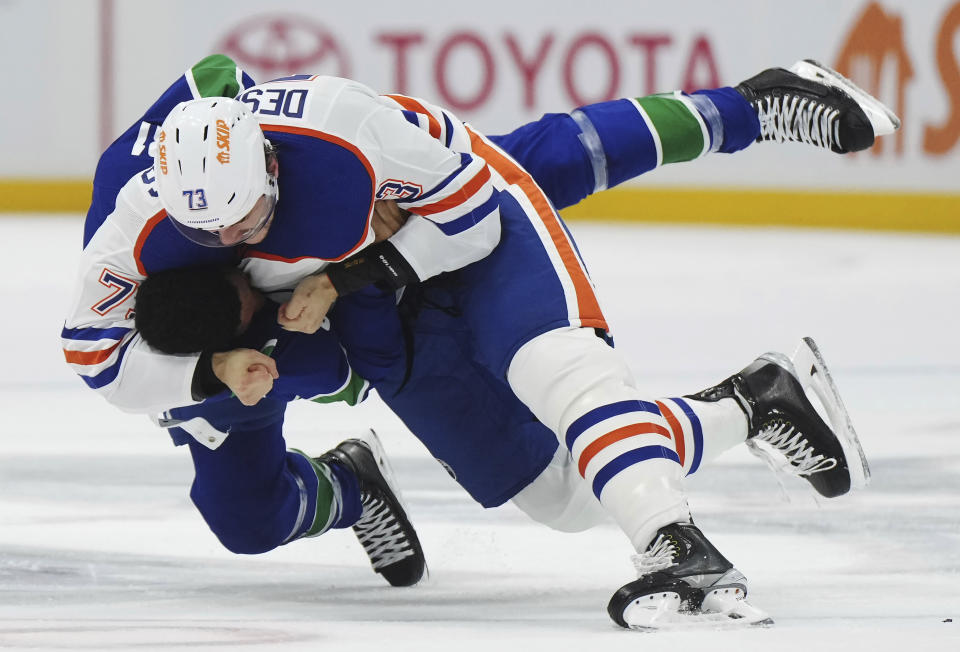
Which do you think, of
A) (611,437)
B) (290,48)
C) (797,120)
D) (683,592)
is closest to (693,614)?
(683,592)

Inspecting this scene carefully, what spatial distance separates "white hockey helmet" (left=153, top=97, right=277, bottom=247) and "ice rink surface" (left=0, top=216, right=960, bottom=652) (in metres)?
0.71

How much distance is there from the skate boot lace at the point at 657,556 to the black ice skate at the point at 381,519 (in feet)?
2.75

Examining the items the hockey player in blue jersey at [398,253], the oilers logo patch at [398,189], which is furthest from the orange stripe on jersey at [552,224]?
the oilers logo patch at [398,189]

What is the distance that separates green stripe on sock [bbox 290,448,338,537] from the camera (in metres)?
3.45

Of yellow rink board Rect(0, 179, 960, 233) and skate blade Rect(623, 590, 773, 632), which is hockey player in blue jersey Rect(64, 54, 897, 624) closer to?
skate blade Rect(623, 590, 773, 632)

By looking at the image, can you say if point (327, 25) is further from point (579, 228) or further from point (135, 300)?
point (135, 300)

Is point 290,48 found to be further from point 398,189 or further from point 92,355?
point 92,355

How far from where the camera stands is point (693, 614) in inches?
103

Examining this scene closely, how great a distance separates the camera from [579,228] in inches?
329

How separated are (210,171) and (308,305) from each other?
0.41m

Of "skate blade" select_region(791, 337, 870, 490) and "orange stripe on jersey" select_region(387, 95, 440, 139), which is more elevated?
"orange stripe on jersey" select_region(387, 95, 440, 139)

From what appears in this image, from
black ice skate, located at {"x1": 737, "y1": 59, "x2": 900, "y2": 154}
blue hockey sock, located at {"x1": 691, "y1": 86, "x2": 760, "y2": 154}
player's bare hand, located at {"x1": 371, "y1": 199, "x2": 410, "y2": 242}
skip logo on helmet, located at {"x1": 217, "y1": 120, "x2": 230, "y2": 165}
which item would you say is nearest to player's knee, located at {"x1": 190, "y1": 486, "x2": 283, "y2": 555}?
player's bare hand, located at {"x1": 371, "y1": 199, "x2": 410, "y2": 242}

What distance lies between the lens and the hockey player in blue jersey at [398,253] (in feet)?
8.88

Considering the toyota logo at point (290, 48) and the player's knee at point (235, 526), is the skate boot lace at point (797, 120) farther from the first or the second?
the toyota logo at point (290, 48)
